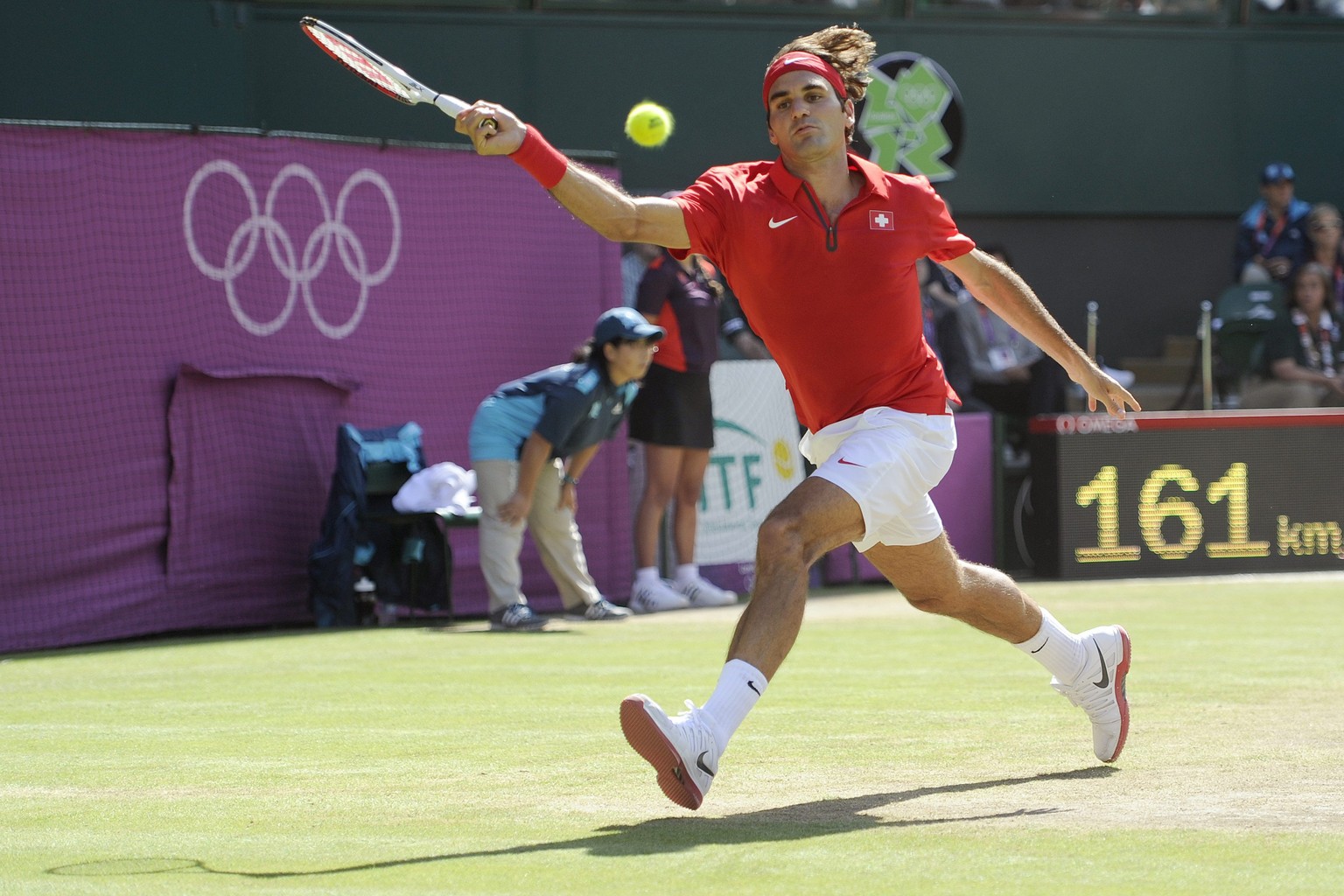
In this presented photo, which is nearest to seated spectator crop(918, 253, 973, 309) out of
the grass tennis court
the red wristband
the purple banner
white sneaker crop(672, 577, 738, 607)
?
the purple banner

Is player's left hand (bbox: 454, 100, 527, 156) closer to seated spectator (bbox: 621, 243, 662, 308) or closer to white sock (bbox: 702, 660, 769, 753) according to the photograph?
white sock (bbox: 702, 660, 769, 753)

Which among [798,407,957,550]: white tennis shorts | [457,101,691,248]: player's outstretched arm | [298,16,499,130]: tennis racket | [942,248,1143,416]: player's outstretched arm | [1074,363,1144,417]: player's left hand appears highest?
[298,16,499,130]: tennis racket

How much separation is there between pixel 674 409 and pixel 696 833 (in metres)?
→ 7.97

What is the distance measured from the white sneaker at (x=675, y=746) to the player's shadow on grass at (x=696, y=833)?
4.4 inches

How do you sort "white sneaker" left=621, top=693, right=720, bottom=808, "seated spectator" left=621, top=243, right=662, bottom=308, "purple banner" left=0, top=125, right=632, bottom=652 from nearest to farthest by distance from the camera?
1. "white sneaker" left=621, top=693, right=720, bottom=808
2. "purple banner" left=0, top=125, right=632, bottom=652
3. "seated spectator" left=621, top=243, right=662, bottom=308

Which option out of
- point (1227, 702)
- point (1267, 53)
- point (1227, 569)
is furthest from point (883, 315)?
point (1267, 53)

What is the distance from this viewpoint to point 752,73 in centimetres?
1817

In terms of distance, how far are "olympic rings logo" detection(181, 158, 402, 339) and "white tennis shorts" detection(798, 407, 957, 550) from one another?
22.3 ft

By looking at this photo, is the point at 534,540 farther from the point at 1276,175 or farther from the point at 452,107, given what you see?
the point at 1276,175

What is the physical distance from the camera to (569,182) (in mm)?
5273

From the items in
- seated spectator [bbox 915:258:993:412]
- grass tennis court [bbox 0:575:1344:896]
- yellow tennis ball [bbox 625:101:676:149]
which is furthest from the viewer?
seated spectator [bbox 915:258:993:412]

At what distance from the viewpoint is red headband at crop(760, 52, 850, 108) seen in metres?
5.81

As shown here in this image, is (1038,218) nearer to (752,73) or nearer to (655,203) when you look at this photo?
(752,73)

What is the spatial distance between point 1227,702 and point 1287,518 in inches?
298
